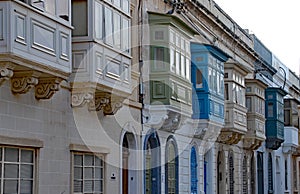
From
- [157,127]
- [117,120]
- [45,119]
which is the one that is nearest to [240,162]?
[157,127]

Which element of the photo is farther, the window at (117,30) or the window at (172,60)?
the window at (172,60)

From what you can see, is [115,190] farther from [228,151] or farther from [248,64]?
Result: [248,64]

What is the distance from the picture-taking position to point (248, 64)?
107ft

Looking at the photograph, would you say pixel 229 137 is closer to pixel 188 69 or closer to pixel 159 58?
pixel 188 69

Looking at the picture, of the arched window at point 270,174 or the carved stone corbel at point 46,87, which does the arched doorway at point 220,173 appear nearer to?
the arched window at point 270,174

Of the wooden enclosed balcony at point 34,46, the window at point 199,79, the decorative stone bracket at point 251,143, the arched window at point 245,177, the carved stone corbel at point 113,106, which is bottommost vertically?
the arched window at point 245,177

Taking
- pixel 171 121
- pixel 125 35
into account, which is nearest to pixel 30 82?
pixel 125 35

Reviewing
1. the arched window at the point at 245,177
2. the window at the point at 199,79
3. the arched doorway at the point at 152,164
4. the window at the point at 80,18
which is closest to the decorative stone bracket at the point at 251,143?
the arched window at the point at 245,177

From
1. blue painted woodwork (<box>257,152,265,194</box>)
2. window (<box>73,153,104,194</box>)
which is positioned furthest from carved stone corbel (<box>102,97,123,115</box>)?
blue painted woodwork (<box>257,152,265,194</box>)

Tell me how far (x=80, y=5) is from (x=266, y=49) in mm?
23690

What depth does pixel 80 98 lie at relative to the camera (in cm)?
1529

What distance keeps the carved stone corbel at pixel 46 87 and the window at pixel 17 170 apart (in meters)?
1.07

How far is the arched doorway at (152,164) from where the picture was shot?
19844 millimetres

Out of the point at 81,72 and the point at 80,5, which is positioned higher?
the point at 80,5
